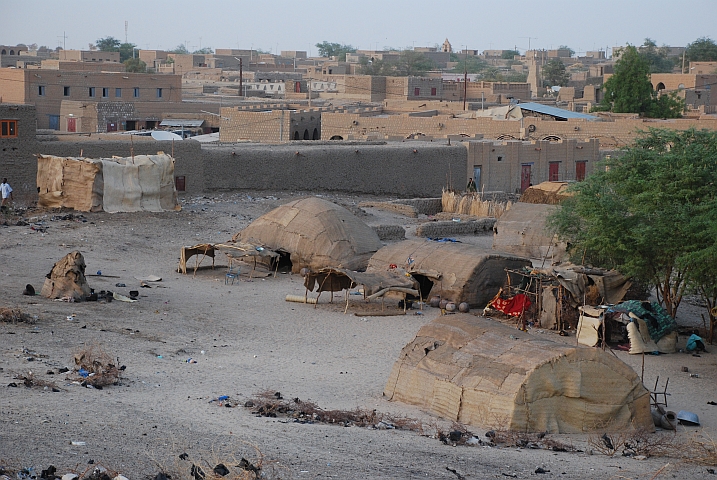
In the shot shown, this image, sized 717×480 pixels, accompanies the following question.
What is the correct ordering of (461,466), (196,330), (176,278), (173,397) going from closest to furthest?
(461,466) < (173,397) < (196,330) < (176,278)

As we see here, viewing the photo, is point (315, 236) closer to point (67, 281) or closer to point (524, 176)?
point (67, 281)

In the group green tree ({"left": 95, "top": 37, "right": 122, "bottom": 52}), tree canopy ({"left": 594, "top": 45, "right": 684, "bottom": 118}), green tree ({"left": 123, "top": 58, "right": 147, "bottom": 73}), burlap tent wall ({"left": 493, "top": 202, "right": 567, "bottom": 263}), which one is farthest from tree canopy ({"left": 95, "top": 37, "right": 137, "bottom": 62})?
burlap tent wall ({"left": 493, "top": 202, "right": 567, "bottom": 263})

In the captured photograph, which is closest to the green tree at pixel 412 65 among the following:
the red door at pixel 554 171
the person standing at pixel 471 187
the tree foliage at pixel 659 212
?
the red door at pixel 554 171

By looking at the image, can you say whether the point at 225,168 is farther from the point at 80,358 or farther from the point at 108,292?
the point at 80,358

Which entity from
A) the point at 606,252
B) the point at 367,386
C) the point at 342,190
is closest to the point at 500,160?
the point at 342,190

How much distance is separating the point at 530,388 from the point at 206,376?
378 centimetres

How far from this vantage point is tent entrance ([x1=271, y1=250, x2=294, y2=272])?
19.6m

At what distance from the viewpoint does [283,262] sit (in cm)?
1992

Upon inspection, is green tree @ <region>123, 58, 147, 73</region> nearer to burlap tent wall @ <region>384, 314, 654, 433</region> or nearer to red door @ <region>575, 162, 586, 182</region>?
red door @ <region>575, 162, 586, 182</region>

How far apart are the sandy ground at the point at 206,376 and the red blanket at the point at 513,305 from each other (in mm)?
1179

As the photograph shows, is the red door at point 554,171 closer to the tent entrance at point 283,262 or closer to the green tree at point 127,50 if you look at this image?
the tent entrance at point 283,262

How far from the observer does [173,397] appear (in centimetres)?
1073

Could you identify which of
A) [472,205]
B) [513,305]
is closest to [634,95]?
[472,205]

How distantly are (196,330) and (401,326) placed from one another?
10.3 ft
